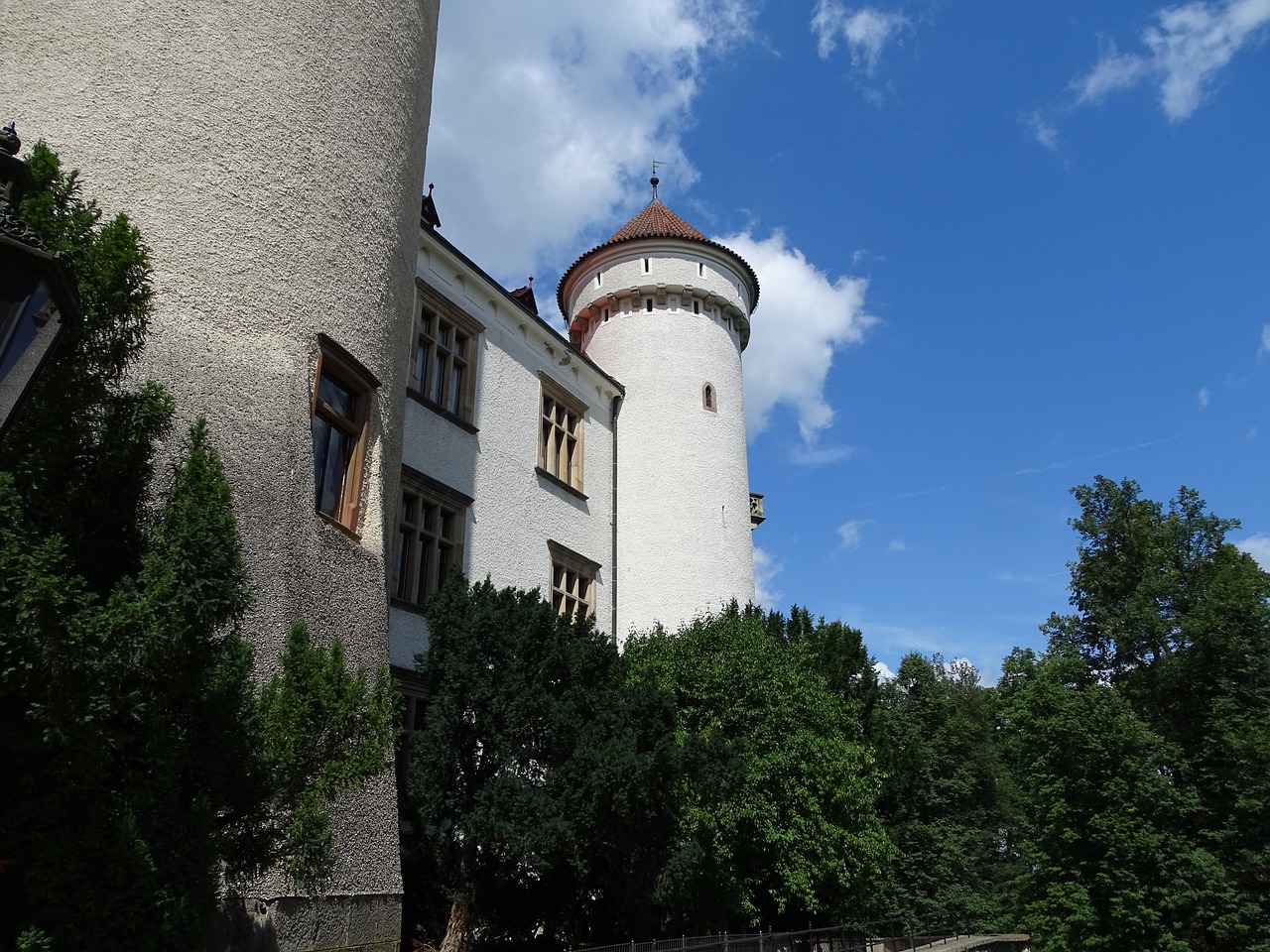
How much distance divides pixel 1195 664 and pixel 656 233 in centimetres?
1883

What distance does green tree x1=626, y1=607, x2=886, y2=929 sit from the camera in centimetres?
1422

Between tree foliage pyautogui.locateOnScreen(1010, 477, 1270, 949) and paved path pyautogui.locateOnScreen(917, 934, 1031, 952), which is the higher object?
tree foliage pyautogui.locateOnScreen(1010, 477, 1270, 949)

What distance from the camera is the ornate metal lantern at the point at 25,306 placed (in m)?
2.91

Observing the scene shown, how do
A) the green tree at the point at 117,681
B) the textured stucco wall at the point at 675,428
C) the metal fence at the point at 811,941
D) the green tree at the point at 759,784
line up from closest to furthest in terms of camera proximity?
the green tree at the point at 117,681 < the metal fence at the point at 811,941 < the green tree at the point at 759,784 < the textured stucco wall at the point at 675,428

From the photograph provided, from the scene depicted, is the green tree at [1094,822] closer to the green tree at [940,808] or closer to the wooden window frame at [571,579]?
the green tree at [940,808]

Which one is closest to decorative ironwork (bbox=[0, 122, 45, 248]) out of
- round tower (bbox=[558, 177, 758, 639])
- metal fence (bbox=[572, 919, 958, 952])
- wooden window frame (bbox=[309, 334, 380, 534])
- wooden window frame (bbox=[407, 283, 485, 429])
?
wooden window frame (bbox=[309, 334, 380, 534])

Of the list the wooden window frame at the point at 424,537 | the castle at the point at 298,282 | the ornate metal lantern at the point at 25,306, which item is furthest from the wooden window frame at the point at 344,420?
the ornate metal lantern at the point at 25,306

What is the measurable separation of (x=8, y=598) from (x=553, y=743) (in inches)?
287

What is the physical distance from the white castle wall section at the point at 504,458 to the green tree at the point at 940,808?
9262 mm

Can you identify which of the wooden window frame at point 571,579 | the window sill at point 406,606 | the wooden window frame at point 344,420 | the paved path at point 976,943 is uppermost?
the wooden window frame at point 571,579

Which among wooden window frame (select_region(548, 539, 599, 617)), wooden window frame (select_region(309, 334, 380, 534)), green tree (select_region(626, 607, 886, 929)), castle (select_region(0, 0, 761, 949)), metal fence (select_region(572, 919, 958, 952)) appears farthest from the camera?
wooden window frame (select_region(548, 539, 599, 617))

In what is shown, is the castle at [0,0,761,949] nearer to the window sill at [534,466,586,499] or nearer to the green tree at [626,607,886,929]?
the window sill at [534,466,586,499]

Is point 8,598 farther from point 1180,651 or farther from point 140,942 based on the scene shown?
point 1180,651

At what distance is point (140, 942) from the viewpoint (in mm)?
5109
